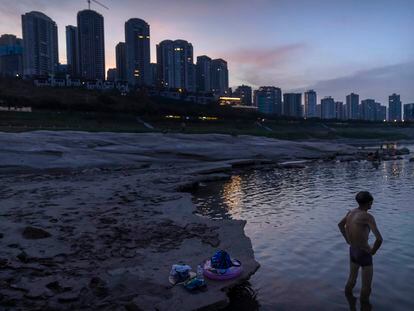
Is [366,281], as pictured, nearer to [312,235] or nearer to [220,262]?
[220,262]

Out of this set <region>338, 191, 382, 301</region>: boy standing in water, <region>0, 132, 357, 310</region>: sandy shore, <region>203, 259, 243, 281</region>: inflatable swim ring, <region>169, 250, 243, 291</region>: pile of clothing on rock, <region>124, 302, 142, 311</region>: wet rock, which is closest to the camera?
<region>124, 302, 142, 311</region>: wet rock

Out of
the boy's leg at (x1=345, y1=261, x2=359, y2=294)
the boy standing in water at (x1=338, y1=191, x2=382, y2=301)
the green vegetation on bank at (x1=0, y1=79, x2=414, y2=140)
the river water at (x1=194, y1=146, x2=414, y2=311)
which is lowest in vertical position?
the river water at (x1=194, y1=146, x2=414, y2=311)

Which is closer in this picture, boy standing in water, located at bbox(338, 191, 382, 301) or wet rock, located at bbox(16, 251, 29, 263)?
boy standing in water, located at bbox(338, 191, 382, 301)

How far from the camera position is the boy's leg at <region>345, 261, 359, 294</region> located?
31.5 feet

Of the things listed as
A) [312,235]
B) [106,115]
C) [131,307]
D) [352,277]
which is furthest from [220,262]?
[106,115]

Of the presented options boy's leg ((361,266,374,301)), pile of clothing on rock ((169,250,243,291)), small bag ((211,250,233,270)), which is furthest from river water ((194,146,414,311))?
small bag ((211,250,233,270))

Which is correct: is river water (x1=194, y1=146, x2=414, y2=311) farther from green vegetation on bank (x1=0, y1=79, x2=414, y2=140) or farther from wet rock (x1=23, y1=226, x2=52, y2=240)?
green vegetation on bank (x1=0, y1=79, x2=414, y2=140)

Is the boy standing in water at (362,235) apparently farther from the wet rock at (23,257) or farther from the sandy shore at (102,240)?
the wet rock at (23,257)

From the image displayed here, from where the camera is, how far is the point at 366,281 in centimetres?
947

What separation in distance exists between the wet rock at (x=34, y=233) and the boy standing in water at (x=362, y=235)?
9.21 metres

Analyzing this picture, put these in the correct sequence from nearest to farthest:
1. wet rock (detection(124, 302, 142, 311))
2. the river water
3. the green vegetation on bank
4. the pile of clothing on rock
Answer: wet rock (detection(124, 302, 142, 311))
the pile of clothing on rock
the river water
the green vegetation on bank

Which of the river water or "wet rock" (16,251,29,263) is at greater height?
"wet rock" (16,251,29,263)

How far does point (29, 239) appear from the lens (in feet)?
41.4

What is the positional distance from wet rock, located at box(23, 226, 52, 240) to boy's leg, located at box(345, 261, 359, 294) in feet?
30.3
